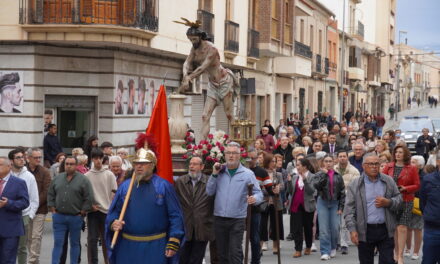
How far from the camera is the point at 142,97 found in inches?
969

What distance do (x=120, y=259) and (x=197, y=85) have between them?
6419 mm

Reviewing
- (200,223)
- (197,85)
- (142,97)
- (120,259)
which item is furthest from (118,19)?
(120,259)

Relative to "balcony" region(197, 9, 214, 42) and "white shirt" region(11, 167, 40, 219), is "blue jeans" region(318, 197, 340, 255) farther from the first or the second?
"balcony" region(197, 9, 214, 42)

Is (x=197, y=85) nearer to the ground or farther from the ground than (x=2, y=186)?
farther from the ground

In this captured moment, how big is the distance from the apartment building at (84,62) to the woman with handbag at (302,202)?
20.2 ft

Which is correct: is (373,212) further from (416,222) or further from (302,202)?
(302,202)

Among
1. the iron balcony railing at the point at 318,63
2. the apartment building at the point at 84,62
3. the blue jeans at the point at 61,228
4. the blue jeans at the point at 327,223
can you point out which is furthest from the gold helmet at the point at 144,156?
the iron balcony railing at the point at 318,63

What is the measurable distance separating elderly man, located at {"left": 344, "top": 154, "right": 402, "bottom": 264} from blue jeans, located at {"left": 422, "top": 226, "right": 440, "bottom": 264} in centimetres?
53

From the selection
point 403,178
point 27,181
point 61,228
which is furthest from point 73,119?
point 403,178

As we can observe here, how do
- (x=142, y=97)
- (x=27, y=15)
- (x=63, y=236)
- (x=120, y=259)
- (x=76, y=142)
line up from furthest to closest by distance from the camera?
(x=142, y=97) < (x=76, y=142) < (x=27, y=15) < (x=63, y=236) < (x=120, y=259)

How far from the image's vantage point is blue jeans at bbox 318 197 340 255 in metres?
14.2

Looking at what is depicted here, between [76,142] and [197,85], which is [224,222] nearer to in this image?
[197,85]

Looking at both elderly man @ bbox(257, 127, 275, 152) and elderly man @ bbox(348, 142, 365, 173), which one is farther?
elderly man @ bbox(257, 127, 275, 152)

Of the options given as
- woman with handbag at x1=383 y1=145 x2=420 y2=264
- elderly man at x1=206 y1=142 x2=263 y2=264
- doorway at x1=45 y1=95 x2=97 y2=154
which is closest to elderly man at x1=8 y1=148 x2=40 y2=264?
elderly man at x1=206 y1=142 x2=263 y2=264
